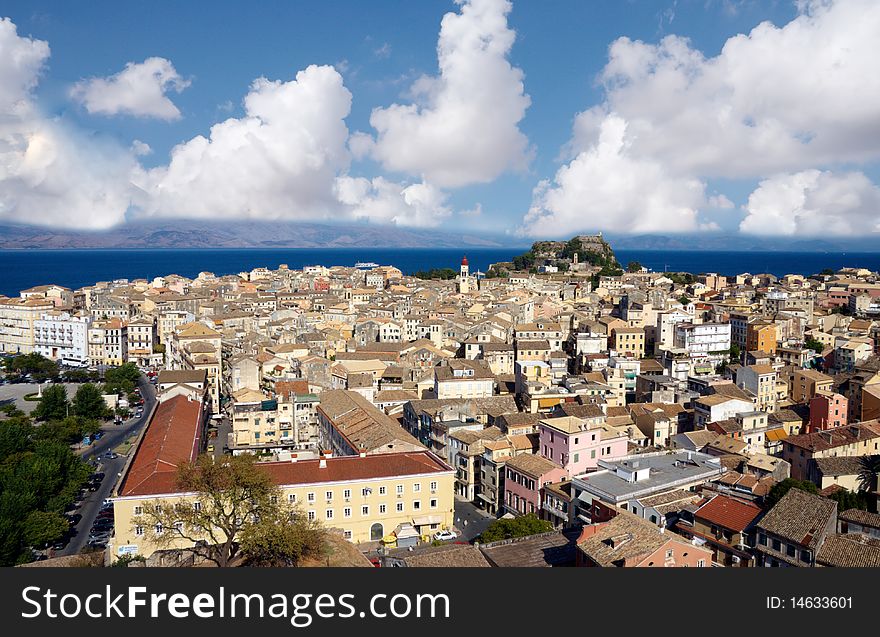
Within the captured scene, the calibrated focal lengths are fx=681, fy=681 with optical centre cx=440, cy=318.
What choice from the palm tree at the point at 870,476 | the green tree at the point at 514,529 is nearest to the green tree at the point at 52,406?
the green tree at the point at 514,529

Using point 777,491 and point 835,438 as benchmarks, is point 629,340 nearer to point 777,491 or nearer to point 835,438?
point 835,438

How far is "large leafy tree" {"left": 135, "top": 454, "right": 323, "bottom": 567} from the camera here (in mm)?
16094

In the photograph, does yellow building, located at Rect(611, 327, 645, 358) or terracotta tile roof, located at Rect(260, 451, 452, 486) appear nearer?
terracotta tile roof, located at Rect(260, 451, 452, 486)

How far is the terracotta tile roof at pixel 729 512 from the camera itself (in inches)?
744

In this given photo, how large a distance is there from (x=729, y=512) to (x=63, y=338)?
2368 inches

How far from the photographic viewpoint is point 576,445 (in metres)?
25.3

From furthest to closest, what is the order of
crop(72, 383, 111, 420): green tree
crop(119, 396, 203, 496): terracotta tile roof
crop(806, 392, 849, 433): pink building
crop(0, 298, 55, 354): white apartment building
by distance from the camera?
crop(0, 298, 55, 354): white apartment building → crop(72, 383, 111, 420): green tree → crop(806, 392, 849, 433): pink building → crop(119, 396, 203, 496): terracotta tile roof

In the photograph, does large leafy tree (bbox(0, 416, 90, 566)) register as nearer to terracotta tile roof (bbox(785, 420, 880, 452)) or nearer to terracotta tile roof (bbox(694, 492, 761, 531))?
terracotta tile roof (bbox(694, 492, 761, 531))

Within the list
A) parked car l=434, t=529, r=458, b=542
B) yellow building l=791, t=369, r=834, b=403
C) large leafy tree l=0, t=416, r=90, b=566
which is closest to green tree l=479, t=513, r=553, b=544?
parked car l=434, t=529, r=458, b=542

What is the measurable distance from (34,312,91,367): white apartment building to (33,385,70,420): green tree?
66.2ft

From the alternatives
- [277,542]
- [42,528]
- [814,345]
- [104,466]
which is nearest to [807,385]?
[814,345]

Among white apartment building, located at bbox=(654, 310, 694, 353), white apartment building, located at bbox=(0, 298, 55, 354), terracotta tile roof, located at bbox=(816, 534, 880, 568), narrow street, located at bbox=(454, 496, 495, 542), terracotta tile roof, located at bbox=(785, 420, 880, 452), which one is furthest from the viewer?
white apartment building, located at bbox=(0, 298, 55, 354)
